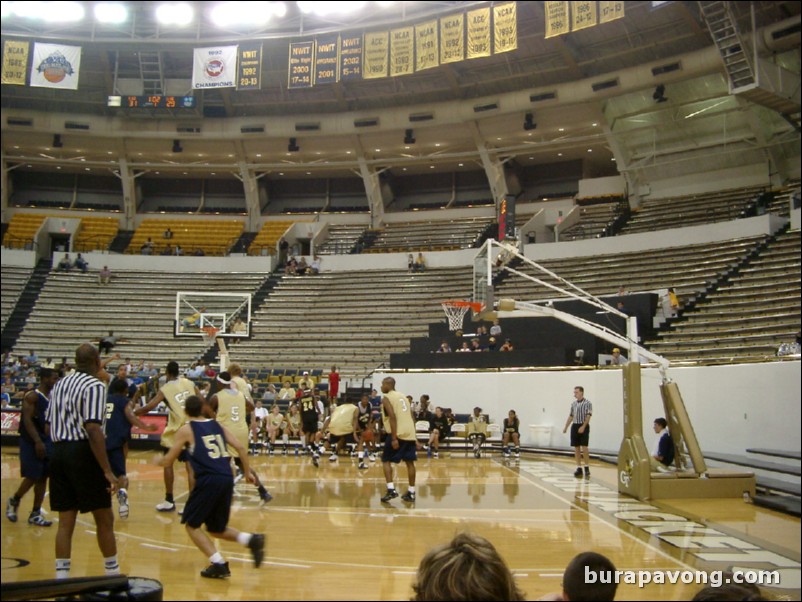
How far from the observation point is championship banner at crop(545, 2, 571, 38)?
2181cm

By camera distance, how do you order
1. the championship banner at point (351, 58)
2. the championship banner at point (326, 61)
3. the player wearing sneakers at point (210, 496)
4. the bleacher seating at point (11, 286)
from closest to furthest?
the player wearing sneakers at point (210, 496)
the championship banner at point (351, 58)
the championship banner at point (326, 61)
the bleacher seating at point (11, 286)

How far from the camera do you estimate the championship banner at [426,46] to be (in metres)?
24.7

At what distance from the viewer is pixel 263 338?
2688 centimetres

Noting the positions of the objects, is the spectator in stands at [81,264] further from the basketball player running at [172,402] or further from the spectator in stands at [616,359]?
the basketball player running at [172,402]

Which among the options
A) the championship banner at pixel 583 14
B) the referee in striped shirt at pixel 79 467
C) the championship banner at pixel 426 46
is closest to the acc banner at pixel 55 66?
the championship banner at pixel 426 46

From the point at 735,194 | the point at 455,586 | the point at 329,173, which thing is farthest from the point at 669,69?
the point at 455,586

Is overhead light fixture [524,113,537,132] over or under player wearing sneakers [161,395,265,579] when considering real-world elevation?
over

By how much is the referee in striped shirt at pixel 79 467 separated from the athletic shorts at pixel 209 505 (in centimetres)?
63

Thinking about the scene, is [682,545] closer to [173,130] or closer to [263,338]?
[263,338]

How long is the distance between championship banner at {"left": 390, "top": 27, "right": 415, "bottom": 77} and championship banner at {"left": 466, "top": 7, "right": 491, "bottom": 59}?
2.14 m

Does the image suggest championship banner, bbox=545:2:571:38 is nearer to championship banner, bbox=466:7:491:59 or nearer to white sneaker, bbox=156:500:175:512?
championship banner, bbox=466:7:491:59

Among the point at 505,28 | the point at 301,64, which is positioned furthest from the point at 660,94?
the point at 301,64

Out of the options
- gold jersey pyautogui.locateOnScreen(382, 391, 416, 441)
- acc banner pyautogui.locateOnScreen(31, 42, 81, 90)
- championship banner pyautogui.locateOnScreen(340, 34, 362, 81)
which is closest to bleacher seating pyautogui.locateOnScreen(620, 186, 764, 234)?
championship banner pyautogui.locateOnScreen(340, 34, 362, 81)

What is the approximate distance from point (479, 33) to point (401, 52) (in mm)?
2849
